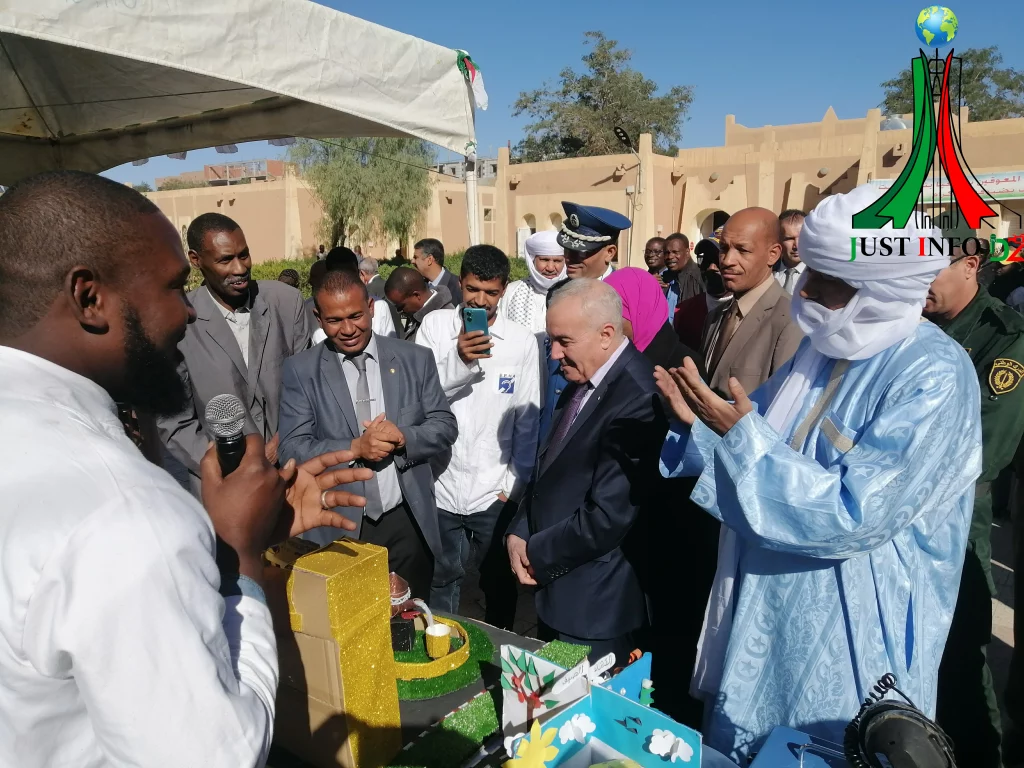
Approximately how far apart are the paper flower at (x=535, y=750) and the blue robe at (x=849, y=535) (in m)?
0.79

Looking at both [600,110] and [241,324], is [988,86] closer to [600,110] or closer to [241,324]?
[600,110]

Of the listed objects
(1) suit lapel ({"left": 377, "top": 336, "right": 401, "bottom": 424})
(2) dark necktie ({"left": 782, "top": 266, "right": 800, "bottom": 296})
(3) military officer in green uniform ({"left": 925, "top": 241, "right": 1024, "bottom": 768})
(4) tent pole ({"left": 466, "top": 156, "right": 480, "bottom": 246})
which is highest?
(4) tent pole ({"left": 466, "top": 156, "right": 480, "bottom": 246})

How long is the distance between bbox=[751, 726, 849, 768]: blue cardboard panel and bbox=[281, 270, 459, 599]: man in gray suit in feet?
5.99

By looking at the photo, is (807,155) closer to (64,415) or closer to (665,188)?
(665,188)

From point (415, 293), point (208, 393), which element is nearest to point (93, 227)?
point (208, 393)

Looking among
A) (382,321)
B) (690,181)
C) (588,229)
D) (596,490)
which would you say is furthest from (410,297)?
(690,181)

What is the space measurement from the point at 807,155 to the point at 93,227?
26675mm

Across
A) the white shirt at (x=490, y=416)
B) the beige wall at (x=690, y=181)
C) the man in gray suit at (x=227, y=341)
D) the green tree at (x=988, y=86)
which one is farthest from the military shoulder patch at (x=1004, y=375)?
the green tree at (x=988, y=86)

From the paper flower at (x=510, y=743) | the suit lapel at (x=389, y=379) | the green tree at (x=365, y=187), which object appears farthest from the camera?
the green tree at (x=365, y=187)

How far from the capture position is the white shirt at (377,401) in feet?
9.75

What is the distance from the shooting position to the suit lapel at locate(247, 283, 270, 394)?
3.51 metres

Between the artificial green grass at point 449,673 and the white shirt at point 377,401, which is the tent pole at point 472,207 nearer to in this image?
the white shirt at point 377,401

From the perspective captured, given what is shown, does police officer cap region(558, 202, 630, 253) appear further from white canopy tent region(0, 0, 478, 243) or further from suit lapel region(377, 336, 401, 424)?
suit lapel region(377, 336, 401, 424)

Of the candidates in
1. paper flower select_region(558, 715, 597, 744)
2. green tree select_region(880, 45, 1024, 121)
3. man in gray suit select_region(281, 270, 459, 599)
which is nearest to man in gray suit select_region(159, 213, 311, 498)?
man in gray suit select_region(281, 270, 459, 599)
